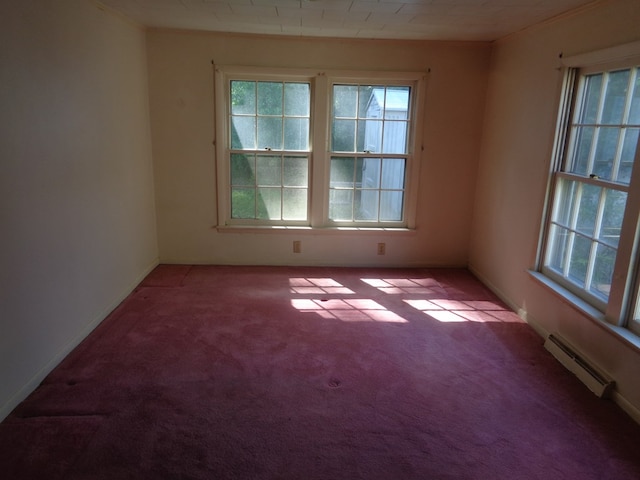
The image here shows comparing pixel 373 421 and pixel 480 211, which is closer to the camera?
pixel 373 421

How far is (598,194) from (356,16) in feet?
7.13

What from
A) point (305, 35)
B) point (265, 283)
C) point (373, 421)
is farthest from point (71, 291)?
point (305, 35)

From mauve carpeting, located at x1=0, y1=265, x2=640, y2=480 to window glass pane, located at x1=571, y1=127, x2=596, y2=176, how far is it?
4.17 feet

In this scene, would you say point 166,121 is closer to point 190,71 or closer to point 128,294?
point 190,71

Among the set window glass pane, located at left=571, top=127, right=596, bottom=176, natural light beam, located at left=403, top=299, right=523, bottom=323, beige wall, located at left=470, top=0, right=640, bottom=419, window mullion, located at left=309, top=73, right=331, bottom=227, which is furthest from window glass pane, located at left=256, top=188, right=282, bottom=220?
window glass pane, located at left=571, top=127, right=596, bottom=176

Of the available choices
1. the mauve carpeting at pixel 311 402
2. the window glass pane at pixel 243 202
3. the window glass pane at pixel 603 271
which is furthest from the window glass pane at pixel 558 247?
the window glass pane at pixel 243 202

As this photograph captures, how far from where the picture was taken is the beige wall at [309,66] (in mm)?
4449

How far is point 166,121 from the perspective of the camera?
4562 mm

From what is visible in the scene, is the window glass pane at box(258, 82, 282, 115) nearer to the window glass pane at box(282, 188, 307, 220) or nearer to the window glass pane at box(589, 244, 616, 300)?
the window glass pane at box(282, 188, 307, 220)

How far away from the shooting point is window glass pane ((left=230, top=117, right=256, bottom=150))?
15.3 ft

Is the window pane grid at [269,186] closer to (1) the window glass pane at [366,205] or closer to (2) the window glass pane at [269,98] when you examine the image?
(2) the window glass pane at [269,98]

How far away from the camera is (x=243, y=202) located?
4.86m

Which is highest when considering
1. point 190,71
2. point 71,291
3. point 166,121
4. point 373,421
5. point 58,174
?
point 190,71

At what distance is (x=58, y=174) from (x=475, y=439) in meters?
2.82
